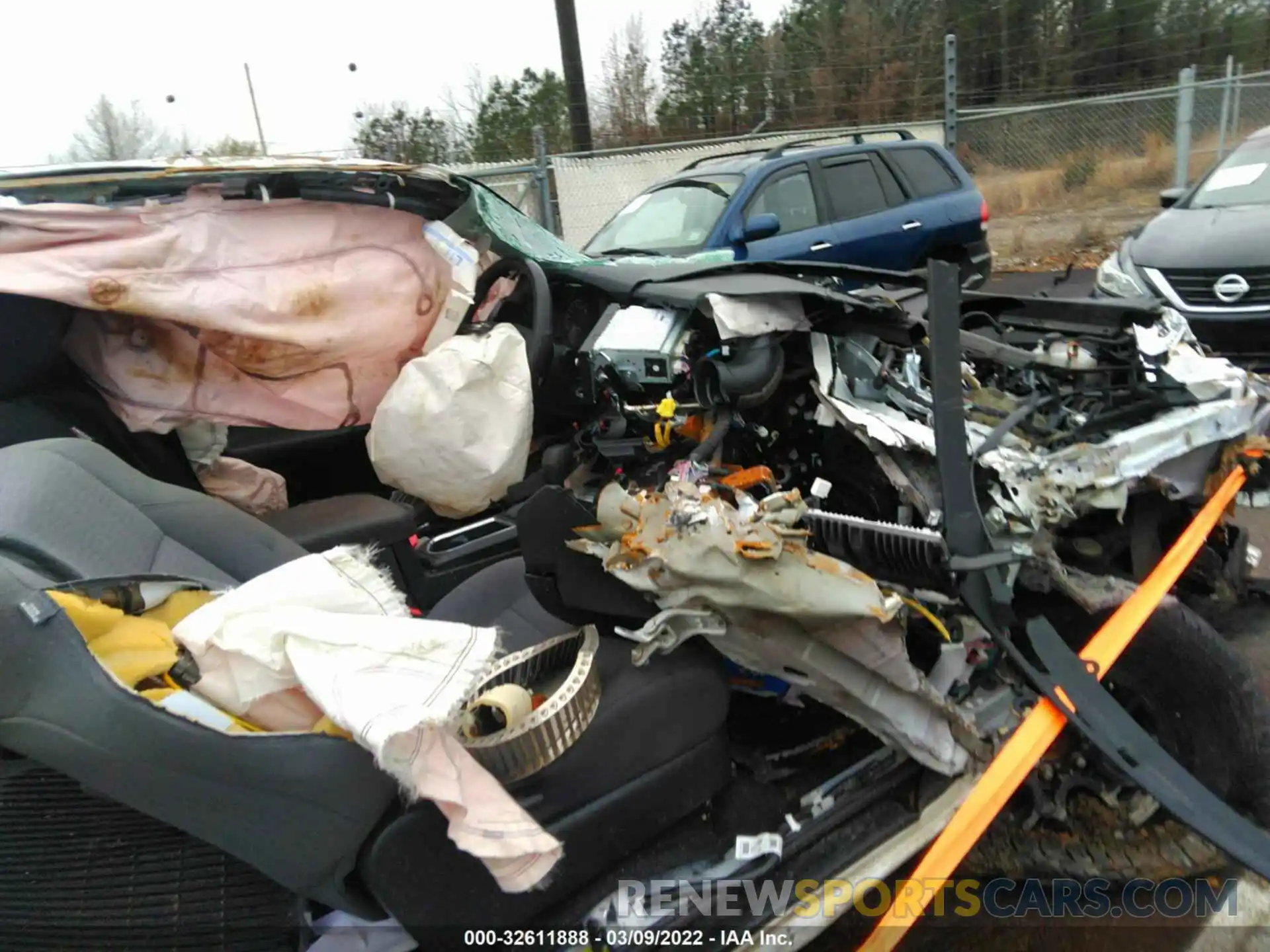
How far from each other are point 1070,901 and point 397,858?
1709 mm

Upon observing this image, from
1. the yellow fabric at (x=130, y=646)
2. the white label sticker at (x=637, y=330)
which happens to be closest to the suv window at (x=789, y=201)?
the white label sticker at (x=637, y=330)

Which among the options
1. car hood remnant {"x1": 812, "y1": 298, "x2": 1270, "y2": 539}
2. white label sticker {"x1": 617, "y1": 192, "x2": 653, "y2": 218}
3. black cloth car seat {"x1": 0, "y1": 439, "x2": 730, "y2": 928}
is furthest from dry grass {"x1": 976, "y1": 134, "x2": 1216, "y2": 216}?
black cloth car seat {"x1": 0, "y1": 439, "x2": 730, "y2": 928}

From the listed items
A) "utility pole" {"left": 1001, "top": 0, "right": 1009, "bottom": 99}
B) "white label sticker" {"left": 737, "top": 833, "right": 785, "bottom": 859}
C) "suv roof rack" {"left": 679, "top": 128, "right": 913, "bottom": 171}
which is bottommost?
"white label sticker" {"left": 737, "top": 833, "right": 785, "bottom": 859}

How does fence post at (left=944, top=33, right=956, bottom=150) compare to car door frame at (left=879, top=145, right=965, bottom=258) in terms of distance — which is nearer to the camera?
car door frame at (left=879, top=145, right=965, bottom=258)

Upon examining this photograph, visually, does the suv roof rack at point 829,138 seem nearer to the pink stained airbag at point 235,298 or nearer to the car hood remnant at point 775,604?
the pink stained airbag at point 235,298

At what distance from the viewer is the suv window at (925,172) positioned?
739cm

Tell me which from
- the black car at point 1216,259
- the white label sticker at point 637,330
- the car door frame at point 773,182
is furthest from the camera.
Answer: the car door frame at point 773,182

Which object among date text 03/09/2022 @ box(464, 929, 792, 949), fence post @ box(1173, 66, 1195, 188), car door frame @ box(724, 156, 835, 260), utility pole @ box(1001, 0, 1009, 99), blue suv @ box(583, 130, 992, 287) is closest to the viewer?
date text 03/09/2022 @ box(464, 929, 792, 949)

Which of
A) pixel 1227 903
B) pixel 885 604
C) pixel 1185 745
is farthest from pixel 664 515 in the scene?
pixel 1227 903

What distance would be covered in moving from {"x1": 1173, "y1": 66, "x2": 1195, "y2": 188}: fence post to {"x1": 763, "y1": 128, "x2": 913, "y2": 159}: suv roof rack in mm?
4972

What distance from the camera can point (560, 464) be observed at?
257 centimetres

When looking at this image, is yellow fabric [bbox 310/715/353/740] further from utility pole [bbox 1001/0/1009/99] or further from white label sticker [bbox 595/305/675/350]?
utility pole [bbox 1001/0/1009/99]

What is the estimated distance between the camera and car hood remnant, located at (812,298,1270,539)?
1.93 m

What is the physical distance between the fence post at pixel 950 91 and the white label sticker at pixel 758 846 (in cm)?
1121
